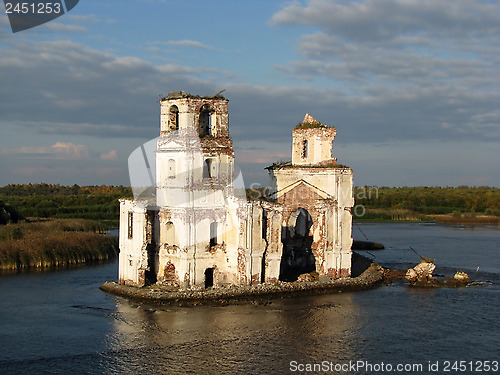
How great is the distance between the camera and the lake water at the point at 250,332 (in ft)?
61.6

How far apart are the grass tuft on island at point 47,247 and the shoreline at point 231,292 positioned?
780 centimetres

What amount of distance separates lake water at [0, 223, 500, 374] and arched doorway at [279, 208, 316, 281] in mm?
4945

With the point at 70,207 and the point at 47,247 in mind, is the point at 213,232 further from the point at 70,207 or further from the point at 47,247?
the point at 70,207

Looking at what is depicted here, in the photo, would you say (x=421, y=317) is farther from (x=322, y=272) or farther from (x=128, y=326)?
(x=128, y=326)

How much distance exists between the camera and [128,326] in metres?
22.7

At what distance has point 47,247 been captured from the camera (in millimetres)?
36062

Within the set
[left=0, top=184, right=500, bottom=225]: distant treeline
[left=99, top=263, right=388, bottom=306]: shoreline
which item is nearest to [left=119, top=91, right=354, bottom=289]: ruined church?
[left=99, top=263, right=388, bottom=306]: shoreline

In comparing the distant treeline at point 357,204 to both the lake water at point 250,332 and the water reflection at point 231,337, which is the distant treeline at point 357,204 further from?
the water reflection at point 231,337

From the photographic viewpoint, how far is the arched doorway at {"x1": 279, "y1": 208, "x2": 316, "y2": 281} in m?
32.9

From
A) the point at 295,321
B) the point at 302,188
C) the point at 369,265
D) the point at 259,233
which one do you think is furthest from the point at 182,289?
the point at 369,265

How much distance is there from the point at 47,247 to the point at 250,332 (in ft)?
61.2

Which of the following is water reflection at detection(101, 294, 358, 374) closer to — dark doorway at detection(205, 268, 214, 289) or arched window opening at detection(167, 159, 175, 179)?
dark doorway at detection(205, 268, 214, 289)

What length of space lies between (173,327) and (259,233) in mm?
6615

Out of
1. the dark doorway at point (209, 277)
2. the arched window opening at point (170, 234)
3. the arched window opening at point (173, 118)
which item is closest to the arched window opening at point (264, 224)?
the dark doorway at point (209, 277)
